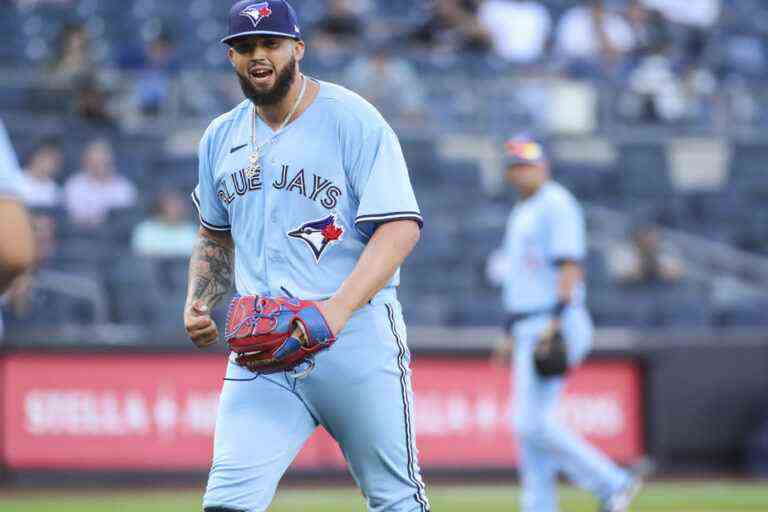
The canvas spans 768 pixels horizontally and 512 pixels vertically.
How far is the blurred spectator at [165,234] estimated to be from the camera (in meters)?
13.7

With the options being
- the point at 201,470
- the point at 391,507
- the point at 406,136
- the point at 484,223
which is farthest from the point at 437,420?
the point at 391,507

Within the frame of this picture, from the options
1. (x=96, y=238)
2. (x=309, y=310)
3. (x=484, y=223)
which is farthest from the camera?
(x=484, y=223)

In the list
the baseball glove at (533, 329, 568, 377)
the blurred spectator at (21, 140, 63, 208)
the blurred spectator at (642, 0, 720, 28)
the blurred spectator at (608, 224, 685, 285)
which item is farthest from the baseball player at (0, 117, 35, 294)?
the blurred spectator at (642, 0, 720, 28)

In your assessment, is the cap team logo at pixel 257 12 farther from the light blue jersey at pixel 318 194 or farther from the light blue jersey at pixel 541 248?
the light blue jersey at pixel 541 248

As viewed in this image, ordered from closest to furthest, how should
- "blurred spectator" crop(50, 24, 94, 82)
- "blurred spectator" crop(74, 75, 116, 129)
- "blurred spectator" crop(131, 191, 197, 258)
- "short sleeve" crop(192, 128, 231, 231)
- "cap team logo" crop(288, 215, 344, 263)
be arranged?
"cap team logo" crop(288, 215, 344, 263) < "short sleeve" crop(192, 128, 231, 231) < "blurred spectator" crop(131, 191, 197, 258) < "blurred spectator" crop(74, 75, 116, 129) < "blurred spectator" crop(50, 24, 94, 82)

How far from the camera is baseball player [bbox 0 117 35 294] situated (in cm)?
318

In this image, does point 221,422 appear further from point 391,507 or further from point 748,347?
point 748,347

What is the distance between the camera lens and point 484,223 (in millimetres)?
15383

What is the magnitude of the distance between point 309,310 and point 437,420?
8.47 m

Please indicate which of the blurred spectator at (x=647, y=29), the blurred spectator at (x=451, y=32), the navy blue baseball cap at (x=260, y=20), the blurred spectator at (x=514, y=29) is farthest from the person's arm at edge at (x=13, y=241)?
the blurred spectator at (x=647, y=29)

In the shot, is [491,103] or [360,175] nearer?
[360,175]

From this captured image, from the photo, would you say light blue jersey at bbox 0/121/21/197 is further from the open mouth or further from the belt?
the belt

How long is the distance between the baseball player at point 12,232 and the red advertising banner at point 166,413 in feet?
30.8

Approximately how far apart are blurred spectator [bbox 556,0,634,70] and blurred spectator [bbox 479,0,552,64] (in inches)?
11.2
